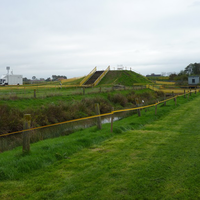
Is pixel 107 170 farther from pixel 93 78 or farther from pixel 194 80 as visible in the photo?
pixel 194 80

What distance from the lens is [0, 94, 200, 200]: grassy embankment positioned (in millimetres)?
4941

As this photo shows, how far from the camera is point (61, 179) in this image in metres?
5.74

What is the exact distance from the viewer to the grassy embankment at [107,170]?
16.2ft

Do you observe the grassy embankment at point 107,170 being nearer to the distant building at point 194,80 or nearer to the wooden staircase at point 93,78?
the wooden staircase at point 93,78

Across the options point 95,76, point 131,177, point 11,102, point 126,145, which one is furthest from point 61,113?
point 95,76

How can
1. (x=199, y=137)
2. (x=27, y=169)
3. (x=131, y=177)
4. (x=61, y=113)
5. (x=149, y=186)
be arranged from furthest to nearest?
(x=61, y=113) < (x=199, y=137) < (x=27, y=169) < (x=131, y=177) < (x=149, y=186)

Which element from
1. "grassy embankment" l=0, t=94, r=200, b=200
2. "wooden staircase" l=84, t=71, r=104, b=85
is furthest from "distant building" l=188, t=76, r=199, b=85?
"grassy embankment" l=0, t=94, r=200, b=200

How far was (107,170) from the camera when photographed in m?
6.15

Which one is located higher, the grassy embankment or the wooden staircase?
the wooden staircase

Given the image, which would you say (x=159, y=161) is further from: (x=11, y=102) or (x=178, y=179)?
(x=11, y=102)

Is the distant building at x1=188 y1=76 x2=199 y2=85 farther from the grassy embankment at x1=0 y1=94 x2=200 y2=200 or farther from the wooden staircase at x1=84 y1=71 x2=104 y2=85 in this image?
the grassy embankment at x1=0 y1=94 x2=200 y2=200

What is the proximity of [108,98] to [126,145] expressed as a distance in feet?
69.9

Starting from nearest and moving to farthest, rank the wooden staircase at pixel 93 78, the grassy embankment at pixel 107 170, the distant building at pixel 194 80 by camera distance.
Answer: the grassy embankment at pixel 107 170
the wooden staircase at pixel 93 78
the distant building at pixel 194 80

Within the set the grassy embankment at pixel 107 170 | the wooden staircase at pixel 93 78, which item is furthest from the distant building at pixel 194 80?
the grassy embankment at pixel 107 170
